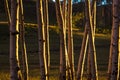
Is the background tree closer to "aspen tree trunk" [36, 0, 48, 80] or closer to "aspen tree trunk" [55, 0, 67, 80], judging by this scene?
"aspen tree trunk" [55, 0, 67, 80]

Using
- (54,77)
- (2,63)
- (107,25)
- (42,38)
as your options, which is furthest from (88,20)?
(107,25)

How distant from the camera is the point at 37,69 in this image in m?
15.1

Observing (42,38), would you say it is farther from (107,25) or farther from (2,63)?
(107,25)

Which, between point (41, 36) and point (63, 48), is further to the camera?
point (63, 48)

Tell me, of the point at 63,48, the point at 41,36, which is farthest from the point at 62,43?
the point at 41,36

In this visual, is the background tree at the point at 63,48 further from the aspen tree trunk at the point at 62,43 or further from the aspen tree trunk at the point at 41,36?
the aspen tree trunk at the point at 41,36

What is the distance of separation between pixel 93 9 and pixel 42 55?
2.17 metres

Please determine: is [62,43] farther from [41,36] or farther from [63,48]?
[41,36]

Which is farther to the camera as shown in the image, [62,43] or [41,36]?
[62,43]

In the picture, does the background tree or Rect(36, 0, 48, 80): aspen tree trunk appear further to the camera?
the background tree

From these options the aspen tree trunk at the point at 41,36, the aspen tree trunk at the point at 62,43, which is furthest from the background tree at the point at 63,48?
the aspen tree trunk at the point at 41,36

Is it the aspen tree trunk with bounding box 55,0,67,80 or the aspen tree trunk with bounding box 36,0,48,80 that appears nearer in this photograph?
the aspen tree trunk with bounding box 36,0,48,80

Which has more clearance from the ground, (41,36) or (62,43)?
(41,36)

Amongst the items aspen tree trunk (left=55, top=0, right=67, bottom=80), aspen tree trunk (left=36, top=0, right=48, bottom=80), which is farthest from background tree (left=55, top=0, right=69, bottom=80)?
aspen tree trunk (left=36, top=0, right=48, bottom=80)
